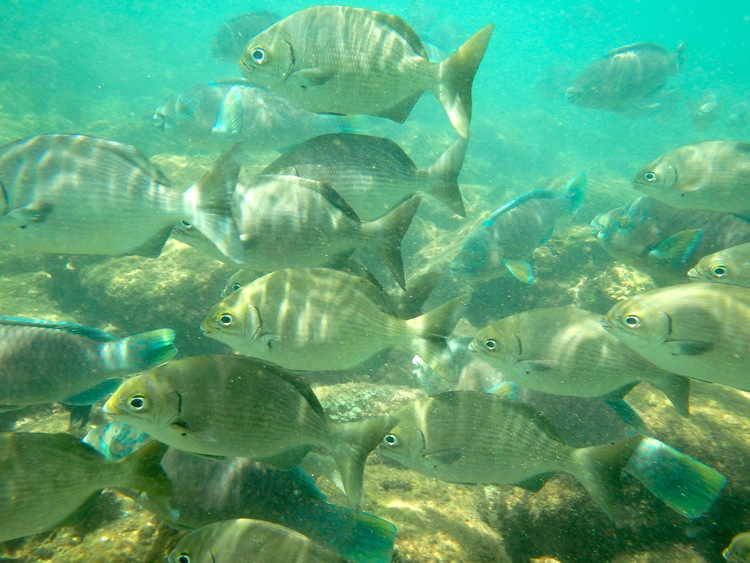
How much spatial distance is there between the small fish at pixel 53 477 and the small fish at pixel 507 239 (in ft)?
14.4

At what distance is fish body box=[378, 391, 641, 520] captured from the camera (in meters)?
2.64

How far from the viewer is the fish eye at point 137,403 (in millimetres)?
2033

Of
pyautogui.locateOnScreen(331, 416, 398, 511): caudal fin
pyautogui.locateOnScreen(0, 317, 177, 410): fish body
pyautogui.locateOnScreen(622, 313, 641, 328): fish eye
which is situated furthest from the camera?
pyautogui.locateOnScreen(0, 317, 177, 410): fish body

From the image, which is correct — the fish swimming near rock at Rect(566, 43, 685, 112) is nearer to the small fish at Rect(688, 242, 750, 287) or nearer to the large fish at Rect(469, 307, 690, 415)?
the small fish at Rect(688, 242, 750, 287)

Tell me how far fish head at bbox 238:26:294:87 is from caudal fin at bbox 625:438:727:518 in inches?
150

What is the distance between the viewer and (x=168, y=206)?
3164 millimetres

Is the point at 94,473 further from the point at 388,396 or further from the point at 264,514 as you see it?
the point at 388,396

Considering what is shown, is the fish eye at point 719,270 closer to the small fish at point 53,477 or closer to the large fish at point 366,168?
the large fish at point 366,168

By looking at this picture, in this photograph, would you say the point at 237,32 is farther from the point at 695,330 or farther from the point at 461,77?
the point at 695,330

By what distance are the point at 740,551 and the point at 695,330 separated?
4.51ft

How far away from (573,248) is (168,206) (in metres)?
6.01

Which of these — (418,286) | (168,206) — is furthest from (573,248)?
(168,206)

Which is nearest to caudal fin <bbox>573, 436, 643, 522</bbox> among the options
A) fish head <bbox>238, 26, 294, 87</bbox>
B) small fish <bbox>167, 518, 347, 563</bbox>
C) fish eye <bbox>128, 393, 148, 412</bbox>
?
small fish <bbox>167, 518, 347, 563</bbox>

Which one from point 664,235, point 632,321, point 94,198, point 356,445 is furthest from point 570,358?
point 94,198
